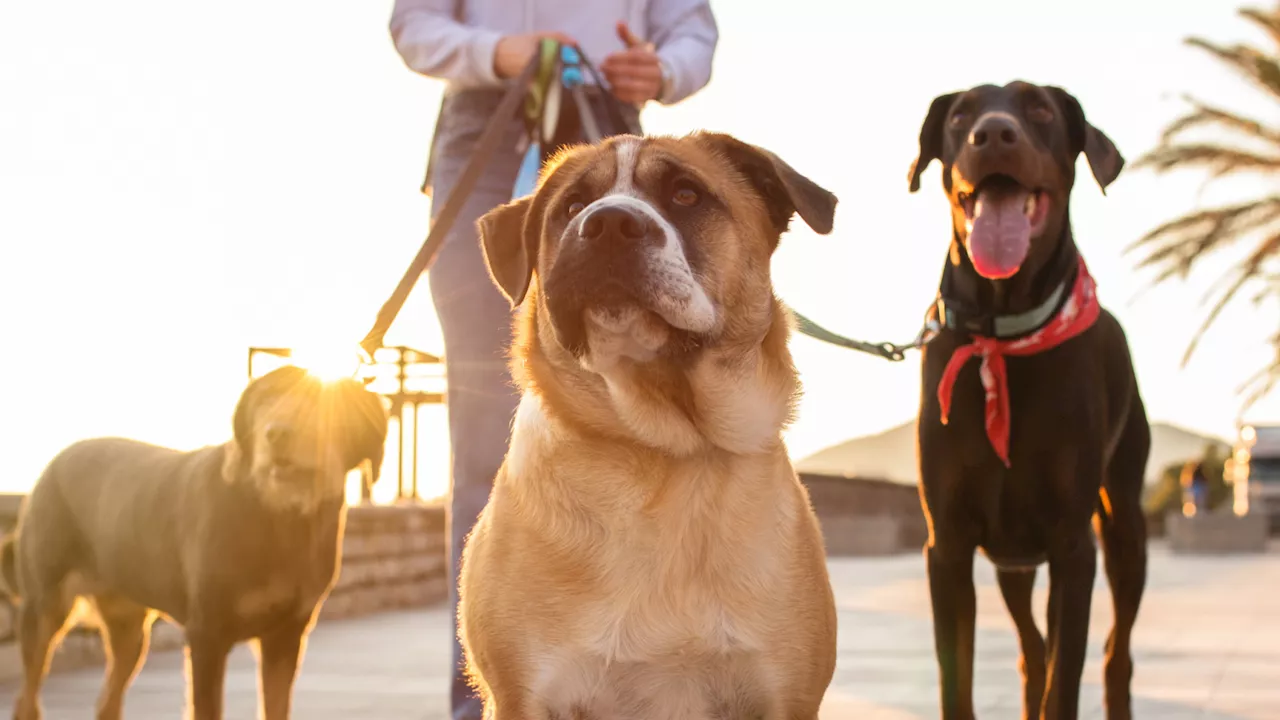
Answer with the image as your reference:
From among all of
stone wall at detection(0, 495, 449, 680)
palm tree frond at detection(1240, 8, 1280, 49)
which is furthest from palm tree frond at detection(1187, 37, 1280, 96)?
stone wall at detection(0, 495, 449, 680)

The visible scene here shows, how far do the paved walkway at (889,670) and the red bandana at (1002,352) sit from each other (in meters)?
1.69

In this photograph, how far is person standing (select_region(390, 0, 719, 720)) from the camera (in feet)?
14.0

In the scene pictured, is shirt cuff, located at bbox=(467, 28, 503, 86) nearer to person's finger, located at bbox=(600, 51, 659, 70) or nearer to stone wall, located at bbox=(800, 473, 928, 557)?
person's finger, located at bbox=(600, 51, 659, 70)

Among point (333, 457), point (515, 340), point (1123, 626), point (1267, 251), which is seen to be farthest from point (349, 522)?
point (1267, 251)

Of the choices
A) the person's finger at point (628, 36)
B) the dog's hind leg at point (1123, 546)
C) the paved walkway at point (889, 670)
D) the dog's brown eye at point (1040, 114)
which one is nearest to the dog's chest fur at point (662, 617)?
the person's finger at point (628, 36)

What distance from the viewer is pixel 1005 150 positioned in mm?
4211

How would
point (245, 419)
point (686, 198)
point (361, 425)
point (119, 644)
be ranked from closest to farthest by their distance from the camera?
point (686, 198) → point (245, 419) → point (361, 425) → point (119, 644)

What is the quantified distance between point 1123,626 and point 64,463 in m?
3.99

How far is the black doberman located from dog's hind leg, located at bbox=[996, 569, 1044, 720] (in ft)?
1.39

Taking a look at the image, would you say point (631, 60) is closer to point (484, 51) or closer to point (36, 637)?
point (484, 51)

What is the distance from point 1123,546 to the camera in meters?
5.08

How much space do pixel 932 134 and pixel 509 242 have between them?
73.9 inches

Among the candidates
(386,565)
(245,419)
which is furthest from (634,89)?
(386,565)

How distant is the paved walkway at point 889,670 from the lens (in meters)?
5.80
